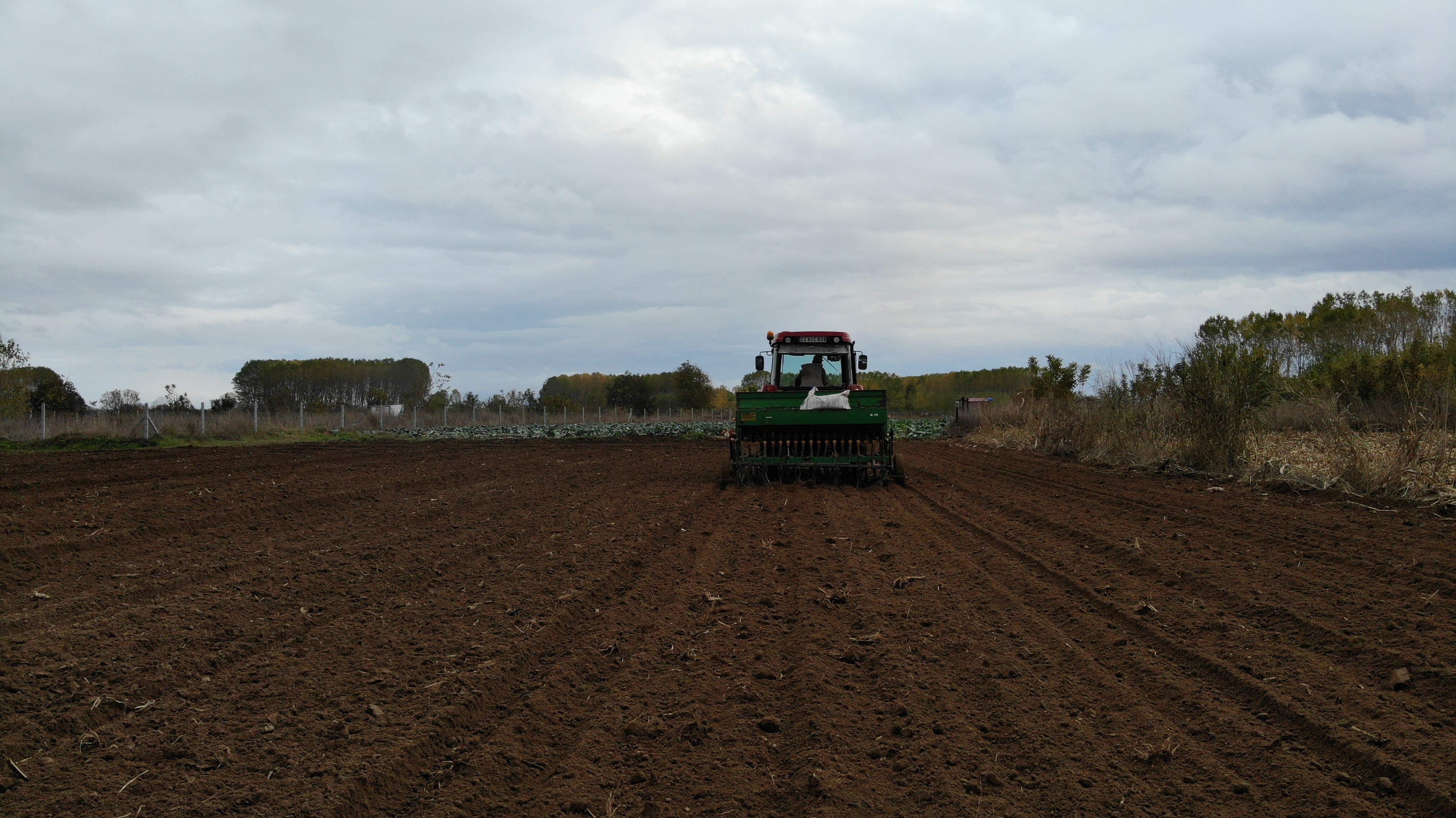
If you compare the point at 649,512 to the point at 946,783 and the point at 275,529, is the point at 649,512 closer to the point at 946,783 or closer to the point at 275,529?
the point at 275,529

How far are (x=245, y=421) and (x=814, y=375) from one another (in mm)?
22514

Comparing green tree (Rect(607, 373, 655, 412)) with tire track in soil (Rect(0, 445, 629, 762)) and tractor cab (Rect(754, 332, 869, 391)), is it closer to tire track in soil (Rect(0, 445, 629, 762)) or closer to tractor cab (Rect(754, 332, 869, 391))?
tractor cab (Rect(754, 332, 869, 391))

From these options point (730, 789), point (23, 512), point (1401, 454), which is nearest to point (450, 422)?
point (23, 512)

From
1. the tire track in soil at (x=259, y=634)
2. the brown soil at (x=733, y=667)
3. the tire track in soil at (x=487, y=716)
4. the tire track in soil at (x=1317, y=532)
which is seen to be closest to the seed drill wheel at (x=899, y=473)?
the tire track in soil at (x=1317, y=532)

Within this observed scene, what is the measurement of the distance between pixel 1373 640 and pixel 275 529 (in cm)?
910

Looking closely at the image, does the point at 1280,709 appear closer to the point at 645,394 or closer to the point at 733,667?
the point at 733,667

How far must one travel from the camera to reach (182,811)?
118 inches

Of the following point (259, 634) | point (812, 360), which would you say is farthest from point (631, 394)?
point (259, 634)

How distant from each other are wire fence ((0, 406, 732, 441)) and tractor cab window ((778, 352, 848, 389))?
760 inches

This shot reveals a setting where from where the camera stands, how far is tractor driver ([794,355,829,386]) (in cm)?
1488

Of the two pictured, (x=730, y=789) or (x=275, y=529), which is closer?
(x=730, y=789)

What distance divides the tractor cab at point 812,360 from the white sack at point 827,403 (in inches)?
91.6

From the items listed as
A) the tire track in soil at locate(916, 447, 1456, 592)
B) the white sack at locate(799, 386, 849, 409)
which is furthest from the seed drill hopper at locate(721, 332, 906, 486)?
the tire track in soil at locate(916, 447, 1456, 592)

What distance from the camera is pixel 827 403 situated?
12.4 metres
